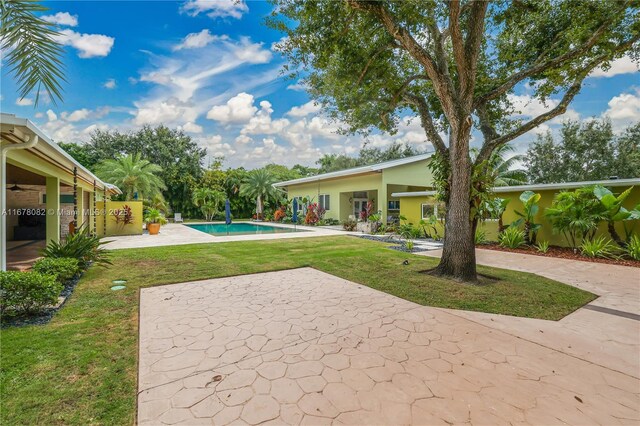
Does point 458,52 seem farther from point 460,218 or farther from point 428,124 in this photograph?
point 460,218

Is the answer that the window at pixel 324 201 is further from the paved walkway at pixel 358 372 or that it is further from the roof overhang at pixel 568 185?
the paved walkway at pixel 358 372

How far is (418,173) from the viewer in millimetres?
20031

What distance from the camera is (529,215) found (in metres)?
11.1

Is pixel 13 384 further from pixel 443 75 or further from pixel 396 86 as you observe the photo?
pixel 396 86

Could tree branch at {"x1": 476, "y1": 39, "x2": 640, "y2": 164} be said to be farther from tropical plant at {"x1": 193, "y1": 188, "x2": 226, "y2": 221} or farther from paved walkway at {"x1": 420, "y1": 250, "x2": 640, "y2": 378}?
tropical plant at {"x1": 193, "y1": 188, "x2": 226, "y2": 221}

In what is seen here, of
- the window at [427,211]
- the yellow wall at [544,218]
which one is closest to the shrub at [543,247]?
the yellow wall at [544,218]

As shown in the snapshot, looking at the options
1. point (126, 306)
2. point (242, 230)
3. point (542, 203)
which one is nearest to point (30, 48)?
point (126, 306)

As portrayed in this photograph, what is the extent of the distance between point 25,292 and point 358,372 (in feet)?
16.0

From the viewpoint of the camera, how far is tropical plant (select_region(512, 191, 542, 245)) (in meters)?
10.9

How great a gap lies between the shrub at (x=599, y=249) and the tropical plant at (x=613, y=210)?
0.33 metres

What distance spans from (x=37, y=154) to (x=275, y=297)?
6796 millimetres

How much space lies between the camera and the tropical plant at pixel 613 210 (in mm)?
8767

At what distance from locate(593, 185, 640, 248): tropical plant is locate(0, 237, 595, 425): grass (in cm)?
449

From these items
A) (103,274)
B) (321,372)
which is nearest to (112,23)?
(103,274)
